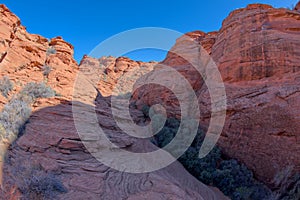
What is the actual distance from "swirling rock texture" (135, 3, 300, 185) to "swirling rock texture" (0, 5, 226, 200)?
2.43m

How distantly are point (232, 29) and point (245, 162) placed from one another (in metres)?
7.06

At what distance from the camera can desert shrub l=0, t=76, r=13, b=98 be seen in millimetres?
7157

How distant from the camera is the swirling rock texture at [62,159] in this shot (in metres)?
4.56

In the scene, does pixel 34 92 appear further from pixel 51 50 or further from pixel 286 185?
pixel 286 185

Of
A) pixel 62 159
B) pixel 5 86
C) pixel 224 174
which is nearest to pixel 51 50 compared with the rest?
pixel 5 86

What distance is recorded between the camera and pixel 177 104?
38.0 feet

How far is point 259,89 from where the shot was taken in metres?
8.65

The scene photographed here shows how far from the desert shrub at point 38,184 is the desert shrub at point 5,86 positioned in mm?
3595

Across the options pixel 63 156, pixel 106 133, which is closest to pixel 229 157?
pixel 106 133

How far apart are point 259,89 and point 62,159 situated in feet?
24.3

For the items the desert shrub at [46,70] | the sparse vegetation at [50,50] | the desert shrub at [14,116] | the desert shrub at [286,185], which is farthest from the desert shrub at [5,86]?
the desert shrub at [286,185]

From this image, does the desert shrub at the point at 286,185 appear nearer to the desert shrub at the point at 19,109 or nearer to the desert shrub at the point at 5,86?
the desert shrub at the point at 19,109

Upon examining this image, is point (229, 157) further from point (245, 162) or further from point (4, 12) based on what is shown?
point (4, 12)

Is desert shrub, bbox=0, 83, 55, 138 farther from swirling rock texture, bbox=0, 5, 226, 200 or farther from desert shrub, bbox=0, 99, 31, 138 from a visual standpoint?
swirling rock texture, bbox=0, 5, 226, 200
